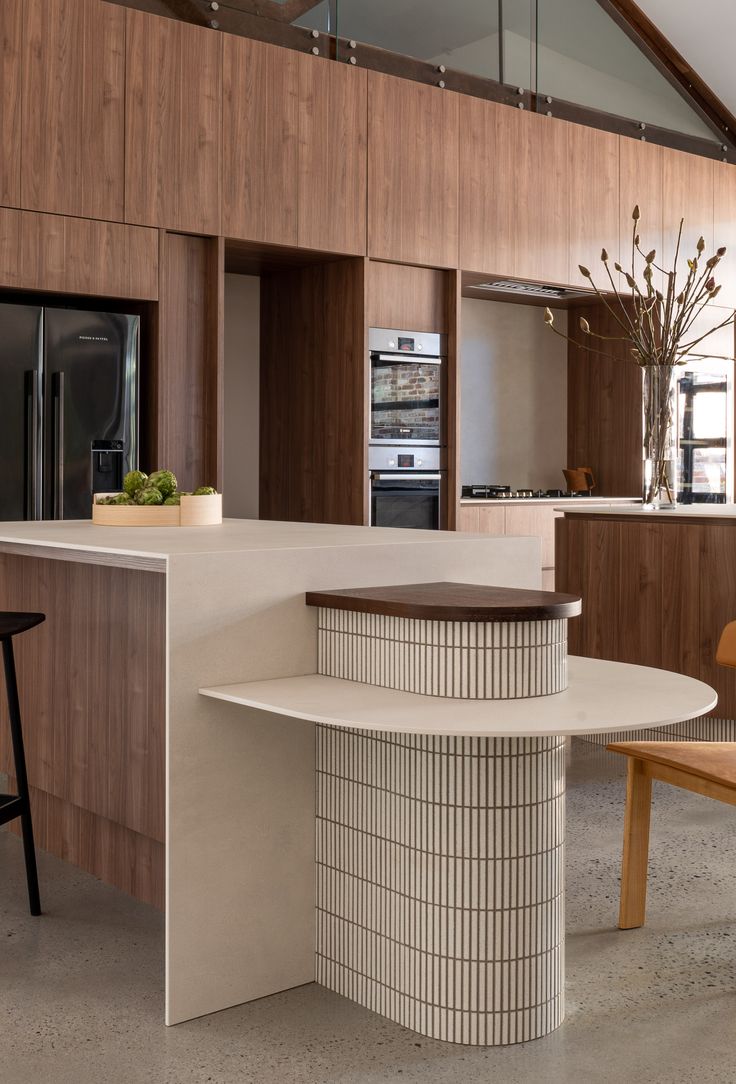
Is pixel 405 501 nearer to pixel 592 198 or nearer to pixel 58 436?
pixel 58 436

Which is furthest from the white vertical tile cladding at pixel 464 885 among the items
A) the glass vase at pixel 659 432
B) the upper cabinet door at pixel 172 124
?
the upper cabinet door at pixel 172 124

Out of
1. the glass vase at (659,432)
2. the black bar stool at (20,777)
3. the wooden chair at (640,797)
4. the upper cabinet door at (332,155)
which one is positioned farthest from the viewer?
the upper cabinet door at (332,155)

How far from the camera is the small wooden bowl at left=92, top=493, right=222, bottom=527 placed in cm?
301

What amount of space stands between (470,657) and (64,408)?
274cm

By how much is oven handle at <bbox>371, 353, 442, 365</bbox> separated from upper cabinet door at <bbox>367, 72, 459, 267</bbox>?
0.44 m

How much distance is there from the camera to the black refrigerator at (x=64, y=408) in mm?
4176

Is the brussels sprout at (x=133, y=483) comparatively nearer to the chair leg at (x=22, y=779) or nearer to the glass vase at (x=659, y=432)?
the chair leg at (x=22, y=779)

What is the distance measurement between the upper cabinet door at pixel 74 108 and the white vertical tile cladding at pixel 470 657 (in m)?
2.79

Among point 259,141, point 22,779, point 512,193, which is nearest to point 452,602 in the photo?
point 22,779

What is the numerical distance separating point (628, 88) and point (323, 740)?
5.40 metres

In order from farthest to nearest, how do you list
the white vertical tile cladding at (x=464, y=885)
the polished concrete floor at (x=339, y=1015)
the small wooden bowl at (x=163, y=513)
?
1. the small wooden bowl at (x=163, y=513)
2. the white vertical tile cladding at (x=464, y=885)
3. the polished concrete floor at (x=339, y=1015)

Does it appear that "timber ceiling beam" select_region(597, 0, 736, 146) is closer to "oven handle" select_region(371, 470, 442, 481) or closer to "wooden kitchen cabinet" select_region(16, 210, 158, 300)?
"oven handle" select_region(371, 470, 442, 481)

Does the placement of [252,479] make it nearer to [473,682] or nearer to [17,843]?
[17,843]

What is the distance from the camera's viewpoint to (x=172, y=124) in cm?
449
